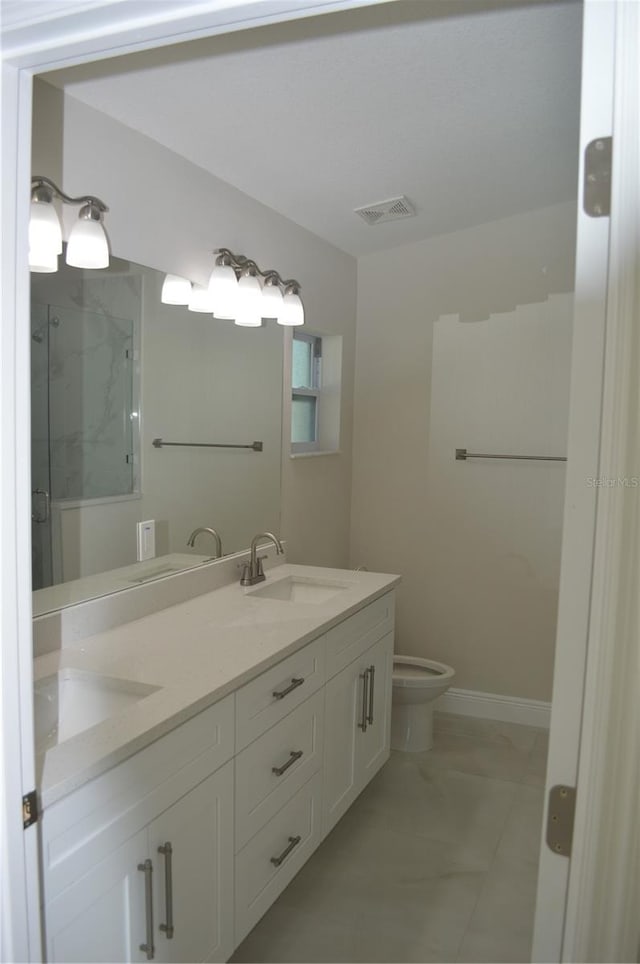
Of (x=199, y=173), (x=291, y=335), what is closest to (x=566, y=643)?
(x=199, y=173)

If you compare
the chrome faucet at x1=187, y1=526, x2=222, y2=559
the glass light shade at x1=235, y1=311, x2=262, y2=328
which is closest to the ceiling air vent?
the glass light shade at x1=235, y1=311, x2=262, y2=328

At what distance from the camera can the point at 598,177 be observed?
68 cm

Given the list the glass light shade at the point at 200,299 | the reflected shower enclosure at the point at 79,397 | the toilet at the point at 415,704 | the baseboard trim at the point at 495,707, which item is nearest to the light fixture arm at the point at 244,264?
the glass light shade at the point at 200,299

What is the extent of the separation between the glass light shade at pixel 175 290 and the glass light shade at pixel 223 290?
0.35 feet

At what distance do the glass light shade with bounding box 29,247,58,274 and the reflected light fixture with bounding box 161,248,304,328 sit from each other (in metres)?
0.48

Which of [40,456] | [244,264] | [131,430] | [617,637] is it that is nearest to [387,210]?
[244,264]

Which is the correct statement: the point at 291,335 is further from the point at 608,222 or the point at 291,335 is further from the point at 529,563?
the point at 608,222

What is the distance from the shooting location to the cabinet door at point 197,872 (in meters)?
1.36

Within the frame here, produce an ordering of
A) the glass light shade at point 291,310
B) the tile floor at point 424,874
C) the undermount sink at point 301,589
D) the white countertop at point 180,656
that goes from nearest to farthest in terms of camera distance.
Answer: the white countertop at point 180,656
the tile floor at point 424,874
the undermount sink at point 301,589
the glass light shade at point 291,310

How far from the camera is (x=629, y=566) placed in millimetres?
697

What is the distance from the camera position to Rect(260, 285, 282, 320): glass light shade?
254 cm

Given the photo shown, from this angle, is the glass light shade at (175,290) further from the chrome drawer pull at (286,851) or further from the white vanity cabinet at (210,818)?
the chrome drawer pull at (286,851)

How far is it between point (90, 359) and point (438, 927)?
1887 millimetres

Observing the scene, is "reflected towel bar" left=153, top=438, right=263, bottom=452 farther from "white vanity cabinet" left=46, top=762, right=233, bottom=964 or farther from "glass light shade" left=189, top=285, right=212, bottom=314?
"white vanity cabinet" left=46, top=762, right=233, bottom=964
